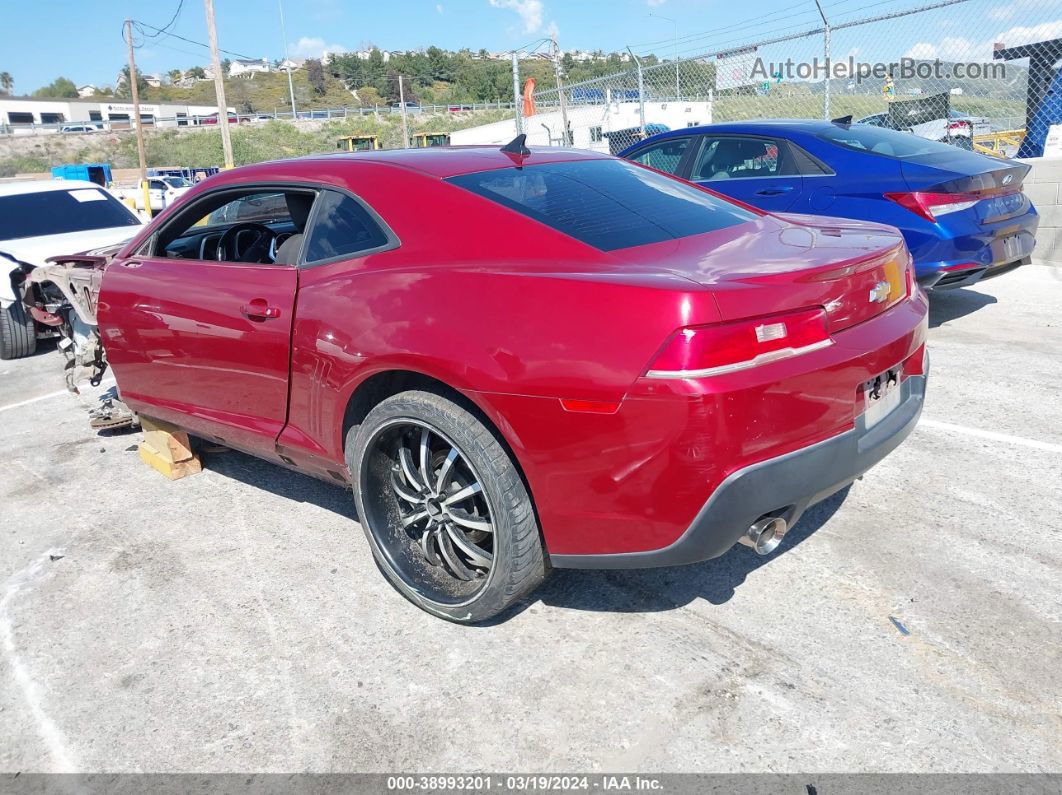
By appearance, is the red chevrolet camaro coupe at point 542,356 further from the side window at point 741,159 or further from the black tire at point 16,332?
the black tire at point 16,332

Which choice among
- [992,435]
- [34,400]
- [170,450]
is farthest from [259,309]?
[34,400]

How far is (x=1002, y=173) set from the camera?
18.7ft

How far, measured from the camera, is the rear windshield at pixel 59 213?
776 centimetres

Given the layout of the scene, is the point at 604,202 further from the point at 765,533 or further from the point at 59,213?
the point at 59,213

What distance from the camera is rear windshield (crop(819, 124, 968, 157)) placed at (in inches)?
233

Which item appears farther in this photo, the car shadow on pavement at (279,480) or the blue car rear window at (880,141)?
the blue car rear window at (880,141)

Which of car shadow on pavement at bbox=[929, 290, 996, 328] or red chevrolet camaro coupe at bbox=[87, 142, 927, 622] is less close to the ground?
red chevrolet camaro coupe at bbox=[87, 142, 927, 622]

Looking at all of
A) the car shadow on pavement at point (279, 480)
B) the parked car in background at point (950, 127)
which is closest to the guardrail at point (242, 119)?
the parked car in background at point (950, 127)

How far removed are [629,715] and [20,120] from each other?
114043 mm

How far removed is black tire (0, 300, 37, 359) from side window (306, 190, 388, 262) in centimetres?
562

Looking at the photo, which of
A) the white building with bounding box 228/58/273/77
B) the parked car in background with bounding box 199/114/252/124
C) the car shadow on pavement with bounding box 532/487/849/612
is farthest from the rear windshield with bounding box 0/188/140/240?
the white building with bounding box 228/58/273/77

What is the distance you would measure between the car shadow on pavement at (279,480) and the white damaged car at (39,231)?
3333 mm

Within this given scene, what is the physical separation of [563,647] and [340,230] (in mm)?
1659

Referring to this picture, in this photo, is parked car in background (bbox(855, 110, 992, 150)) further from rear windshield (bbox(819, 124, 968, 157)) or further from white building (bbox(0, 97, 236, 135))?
white building (bbox(0, 97, 236, 135))
